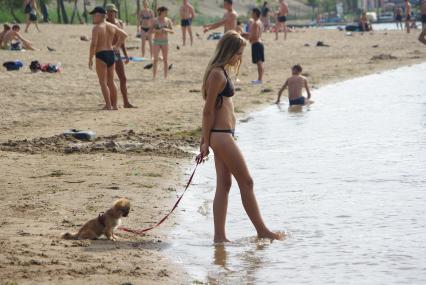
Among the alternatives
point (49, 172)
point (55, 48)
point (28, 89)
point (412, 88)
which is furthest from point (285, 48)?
point (49, 172)

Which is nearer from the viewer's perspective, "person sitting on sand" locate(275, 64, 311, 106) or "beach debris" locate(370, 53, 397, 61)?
"person sitting on sand" locate(275, 64, 311, 106)

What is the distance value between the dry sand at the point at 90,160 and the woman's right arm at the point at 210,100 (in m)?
0.95

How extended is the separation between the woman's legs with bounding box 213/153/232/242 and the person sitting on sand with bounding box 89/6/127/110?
8.04m

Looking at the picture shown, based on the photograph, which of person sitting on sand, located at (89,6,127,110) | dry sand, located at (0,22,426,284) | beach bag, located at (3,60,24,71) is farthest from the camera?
beach bag, located at (3,60,24,71)

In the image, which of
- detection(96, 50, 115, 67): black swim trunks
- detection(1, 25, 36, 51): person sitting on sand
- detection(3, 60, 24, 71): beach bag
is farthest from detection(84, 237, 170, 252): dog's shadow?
detection(1, 25, 36, 51): person sitting on sand

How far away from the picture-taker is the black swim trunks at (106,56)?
1595cm

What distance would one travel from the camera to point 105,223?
7.66 m

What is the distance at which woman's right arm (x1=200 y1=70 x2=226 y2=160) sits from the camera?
744cm

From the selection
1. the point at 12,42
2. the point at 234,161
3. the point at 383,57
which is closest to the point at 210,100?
the point at 234,161

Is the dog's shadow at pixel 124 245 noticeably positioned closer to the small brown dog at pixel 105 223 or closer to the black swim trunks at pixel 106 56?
the small brown dog at pixel 105 223

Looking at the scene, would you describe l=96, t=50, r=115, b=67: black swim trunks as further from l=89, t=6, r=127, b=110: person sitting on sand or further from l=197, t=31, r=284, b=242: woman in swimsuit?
l=197, t=31, r=284, b=242: woman in swimsuit

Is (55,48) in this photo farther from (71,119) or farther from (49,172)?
(49,172)

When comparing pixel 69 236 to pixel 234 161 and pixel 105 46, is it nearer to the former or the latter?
pixel 234 161

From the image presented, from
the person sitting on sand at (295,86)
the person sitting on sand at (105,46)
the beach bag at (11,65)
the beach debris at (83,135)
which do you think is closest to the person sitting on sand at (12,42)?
the beach bag at (11,65)
